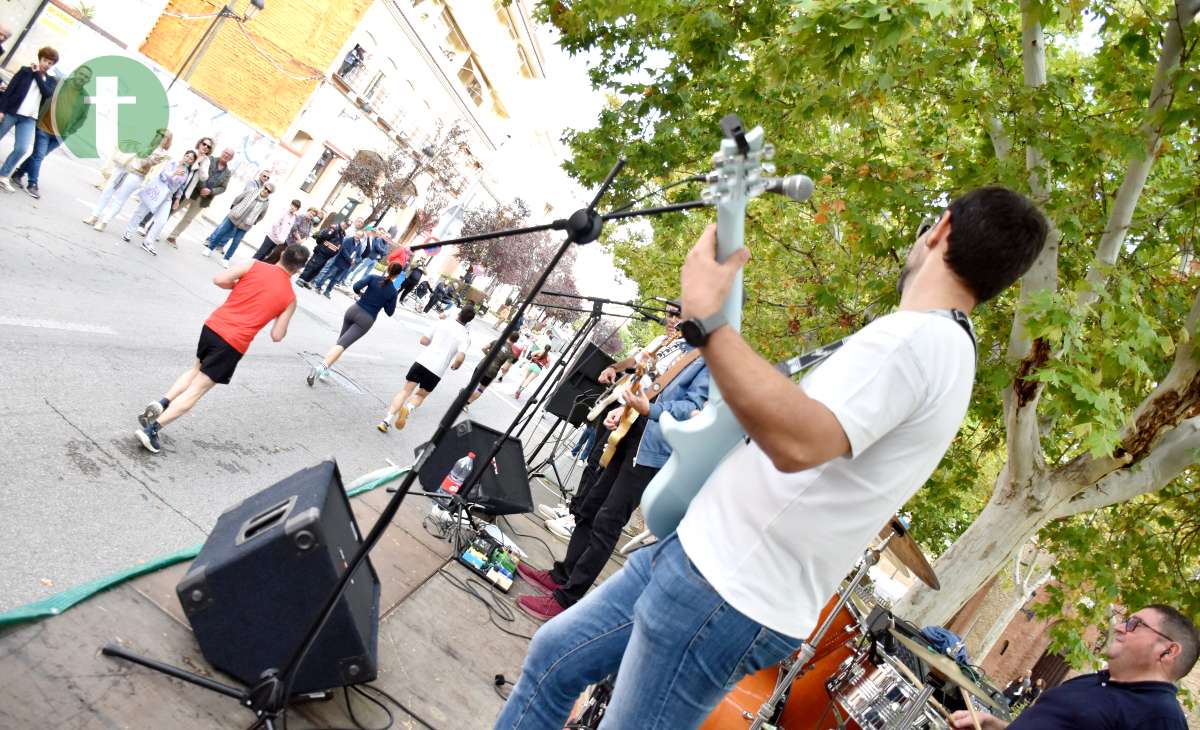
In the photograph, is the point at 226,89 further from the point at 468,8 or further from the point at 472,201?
the point at 472,201

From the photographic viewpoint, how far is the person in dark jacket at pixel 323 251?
18.3m

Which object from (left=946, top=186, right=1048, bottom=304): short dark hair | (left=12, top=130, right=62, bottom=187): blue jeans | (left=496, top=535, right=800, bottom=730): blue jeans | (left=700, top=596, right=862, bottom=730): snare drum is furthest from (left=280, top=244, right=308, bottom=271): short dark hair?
(left=12, top=130, right=62, bottom=187): blue jeans

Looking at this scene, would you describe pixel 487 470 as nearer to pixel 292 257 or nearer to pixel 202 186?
pixel 292 257

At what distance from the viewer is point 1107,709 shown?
11.2 ft

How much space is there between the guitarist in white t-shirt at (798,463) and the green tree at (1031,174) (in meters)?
2.96

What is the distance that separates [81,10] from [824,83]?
82.5 ft

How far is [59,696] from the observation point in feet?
8.02

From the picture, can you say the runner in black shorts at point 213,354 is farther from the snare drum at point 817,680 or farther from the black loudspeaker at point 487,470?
the snare drum at point 817,680

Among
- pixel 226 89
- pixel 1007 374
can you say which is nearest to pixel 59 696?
pixel 1007 374

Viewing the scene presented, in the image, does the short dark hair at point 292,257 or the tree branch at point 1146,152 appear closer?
the tree branch at point 1146,152

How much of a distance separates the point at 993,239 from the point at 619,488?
384cm

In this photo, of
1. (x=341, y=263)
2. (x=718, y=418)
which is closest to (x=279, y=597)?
(x=718, y=418)

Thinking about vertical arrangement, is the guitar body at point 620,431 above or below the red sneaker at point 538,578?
above

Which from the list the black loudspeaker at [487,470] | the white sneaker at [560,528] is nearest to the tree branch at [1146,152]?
the black loudspeaker at [487,470]
